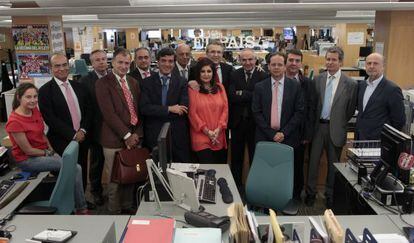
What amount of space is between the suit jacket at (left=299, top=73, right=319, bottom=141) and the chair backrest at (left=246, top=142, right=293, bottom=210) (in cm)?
113

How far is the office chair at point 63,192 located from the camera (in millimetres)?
2818

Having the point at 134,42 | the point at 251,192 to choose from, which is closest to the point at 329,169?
the point at 251,192

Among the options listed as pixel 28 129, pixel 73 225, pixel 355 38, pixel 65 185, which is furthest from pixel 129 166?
pixel 355 38

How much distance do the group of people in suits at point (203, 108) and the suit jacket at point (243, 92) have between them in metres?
0.03

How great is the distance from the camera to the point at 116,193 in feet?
13.2

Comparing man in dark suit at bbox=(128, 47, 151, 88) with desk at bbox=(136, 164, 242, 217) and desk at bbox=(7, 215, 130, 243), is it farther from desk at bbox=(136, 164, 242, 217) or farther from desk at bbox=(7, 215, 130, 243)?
desk at bbox=(7, 215, 130, 243)

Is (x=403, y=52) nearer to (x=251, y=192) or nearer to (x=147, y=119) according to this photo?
(x=251, y=192)

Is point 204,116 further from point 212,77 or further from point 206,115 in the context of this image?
point 212,77

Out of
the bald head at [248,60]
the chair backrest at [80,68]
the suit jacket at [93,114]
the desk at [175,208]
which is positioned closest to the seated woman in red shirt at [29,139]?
the suit jacket at [93,114]

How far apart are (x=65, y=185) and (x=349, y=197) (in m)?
2.39

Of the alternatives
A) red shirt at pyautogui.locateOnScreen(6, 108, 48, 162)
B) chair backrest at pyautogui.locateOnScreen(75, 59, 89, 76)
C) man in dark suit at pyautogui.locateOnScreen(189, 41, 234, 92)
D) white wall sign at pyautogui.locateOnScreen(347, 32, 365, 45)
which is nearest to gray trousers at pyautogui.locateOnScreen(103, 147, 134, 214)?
red shirt at pyautogui.locateOnScreen(6, 108, 48, 162)

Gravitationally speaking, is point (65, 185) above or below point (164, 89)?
below

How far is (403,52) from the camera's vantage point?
488 cm

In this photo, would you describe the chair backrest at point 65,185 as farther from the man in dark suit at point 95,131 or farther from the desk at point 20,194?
the man in dark suit at point 95,131
